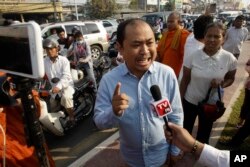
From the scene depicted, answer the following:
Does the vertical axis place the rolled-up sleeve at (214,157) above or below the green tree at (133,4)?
below

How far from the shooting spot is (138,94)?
1893mm

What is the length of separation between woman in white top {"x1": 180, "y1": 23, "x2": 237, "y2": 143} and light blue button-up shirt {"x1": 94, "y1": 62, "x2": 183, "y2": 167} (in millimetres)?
959

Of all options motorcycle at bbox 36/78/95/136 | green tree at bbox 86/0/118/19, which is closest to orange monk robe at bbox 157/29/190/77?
motorcycle at bbox 36/78/95/136

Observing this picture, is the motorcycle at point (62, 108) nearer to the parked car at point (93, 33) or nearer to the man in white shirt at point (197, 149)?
the man in white shirt at point (197, 149)

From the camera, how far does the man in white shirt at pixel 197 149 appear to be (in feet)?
4.96

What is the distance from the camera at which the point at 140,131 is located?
1.94m

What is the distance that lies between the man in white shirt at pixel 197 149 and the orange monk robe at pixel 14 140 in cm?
87

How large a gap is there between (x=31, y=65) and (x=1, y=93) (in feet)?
1.79

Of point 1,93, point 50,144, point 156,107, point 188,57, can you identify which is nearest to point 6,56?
point 1,93

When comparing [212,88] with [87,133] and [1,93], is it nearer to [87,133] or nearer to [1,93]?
[1,93]

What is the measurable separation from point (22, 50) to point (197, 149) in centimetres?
108

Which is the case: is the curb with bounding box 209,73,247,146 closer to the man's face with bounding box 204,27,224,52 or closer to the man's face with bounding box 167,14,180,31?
the man's face with bounding box 204,27,224,52

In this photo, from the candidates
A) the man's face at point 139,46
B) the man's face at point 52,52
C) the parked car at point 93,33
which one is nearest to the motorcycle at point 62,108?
the man's face at point 52,52

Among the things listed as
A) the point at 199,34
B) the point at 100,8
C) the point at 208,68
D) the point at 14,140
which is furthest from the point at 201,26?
the point at 100,8
